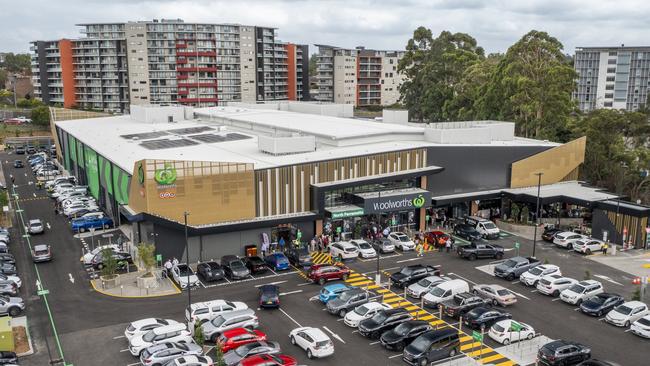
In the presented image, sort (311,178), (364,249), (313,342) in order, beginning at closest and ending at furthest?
(313,342)
(364,249)
(311,178)

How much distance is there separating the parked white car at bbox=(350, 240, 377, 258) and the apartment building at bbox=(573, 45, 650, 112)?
107m

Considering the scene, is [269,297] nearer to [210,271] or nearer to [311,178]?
[210,271]

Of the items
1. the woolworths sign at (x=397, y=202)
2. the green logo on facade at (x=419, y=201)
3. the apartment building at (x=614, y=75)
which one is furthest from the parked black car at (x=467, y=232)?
the apartment building at (x=614, y=75)

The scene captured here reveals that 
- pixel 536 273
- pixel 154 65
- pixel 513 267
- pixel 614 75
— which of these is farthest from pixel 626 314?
pixel 614 75

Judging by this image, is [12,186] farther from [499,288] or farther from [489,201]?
[499,288]

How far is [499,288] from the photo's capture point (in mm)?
36188

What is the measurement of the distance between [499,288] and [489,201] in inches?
879

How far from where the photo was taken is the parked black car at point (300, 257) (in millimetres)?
42125

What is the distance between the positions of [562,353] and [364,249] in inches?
768

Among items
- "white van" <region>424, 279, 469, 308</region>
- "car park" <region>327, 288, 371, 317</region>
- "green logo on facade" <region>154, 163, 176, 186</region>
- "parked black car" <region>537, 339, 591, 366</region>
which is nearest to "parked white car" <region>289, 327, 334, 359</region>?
"car park" <region>327, 288, 371, 317</region>

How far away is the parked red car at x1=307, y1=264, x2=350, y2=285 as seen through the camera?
128 feet

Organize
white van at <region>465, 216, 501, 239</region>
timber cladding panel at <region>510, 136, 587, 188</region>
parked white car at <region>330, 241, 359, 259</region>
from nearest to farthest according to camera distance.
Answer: parked white car at <region>330, 241, 359, 259</region> → white van at <region>465, 216, 501, 239</region> → timber cladding panel at <region>510, 136, 587, 188</region>

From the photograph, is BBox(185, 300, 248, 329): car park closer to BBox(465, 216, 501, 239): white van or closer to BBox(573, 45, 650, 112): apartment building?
BBox(465, 216, 501, 239): white van

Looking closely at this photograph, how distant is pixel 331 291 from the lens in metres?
35.5
